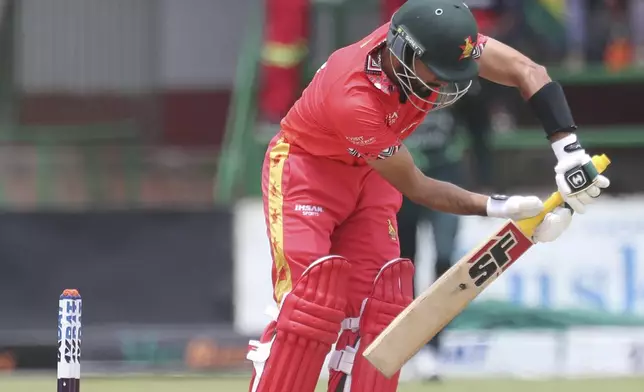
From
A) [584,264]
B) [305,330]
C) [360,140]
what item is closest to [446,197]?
[360,140]

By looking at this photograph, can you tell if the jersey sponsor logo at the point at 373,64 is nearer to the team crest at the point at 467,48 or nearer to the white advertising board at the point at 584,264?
the team crest at the point at 467,48

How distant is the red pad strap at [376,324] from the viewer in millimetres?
4980

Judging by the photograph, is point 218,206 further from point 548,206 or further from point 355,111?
point 548,206

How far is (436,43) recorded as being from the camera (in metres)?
4.58

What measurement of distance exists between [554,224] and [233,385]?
333cm

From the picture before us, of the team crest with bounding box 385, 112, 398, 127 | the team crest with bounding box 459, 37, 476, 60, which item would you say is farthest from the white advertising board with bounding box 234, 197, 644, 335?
the team crest with bounding box 459, 37, 476, 60

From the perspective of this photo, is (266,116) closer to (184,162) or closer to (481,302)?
(184,162)

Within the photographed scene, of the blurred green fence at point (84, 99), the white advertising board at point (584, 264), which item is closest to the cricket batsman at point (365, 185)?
the white advertising board at point (584, 264)

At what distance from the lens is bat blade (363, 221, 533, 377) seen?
4812mm

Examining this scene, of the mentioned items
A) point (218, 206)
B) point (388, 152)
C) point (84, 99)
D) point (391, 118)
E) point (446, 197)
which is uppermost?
point (84, 99)

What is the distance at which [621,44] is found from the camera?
1019cm

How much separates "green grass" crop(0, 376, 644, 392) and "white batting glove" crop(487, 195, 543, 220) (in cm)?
265

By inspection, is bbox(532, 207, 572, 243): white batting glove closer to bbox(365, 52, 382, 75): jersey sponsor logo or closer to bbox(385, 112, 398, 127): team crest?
bbox(385, 112, 398, 127): team crest

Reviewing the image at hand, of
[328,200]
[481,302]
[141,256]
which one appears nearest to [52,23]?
[141,256]
